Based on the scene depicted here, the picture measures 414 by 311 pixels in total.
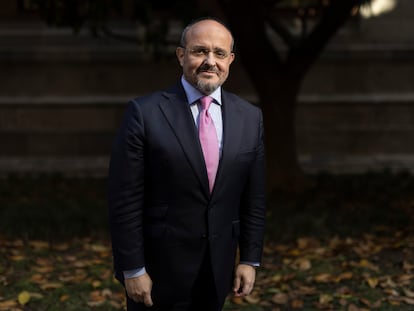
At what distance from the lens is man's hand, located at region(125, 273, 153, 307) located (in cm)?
291

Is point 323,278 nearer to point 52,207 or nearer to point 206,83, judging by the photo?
point 206,83

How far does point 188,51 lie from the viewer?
285 centimetres

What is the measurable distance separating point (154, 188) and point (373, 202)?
6854mm

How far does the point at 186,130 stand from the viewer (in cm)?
287

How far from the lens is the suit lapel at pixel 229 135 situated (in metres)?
2.90

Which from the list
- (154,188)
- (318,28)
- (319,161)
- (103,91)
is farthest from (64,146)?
(154,188)

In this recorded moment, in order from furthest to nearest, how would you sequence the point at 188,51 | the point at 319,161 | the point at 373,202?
the point at 319,161, the point at 373,202, the point at 188,51

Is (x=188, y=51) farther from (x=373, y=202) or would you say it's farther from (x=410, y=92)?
(x=410, y=92)

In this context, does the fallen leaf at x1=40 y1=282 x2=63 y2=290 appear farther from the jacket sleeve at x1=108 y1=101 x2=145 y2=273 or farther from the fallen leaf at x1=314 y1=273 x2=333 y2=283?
the jacket sleeve at x1=108 y1=101 x2=145 y2=273

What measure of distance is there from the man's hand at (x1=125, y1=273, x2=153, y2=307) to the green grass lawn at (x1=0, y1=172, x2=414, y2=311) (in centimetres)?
266

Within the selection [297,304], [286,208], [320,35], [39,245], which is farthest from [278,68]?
[297,304]

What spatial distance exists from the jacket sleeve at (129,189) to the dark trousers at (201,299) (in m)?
0.26

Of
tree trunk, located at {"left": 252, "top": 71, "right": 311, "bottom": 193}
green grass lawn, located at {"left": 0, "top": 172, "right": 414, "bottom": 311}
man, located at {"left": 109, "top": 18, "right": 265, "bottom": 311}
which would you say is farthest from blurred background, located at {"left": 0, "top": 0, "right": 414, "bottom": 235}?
man, located at {"left": 109, "top": 18, "right": 265, "bottom": 311}

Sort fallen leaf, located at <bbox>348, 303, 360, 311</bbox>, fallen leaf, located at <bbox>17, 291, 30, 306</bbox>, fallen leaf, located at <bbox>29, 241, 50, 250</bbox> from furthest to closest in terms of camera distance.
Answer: fallen leaf, located at <bbox>29, 241, 50, 250</bbox>, fallen leaf, located at <bbox>17, 291, 30, 306</bbox>, fallen leaf, located at <bbox>348, 303, 360, 311</bbox>
